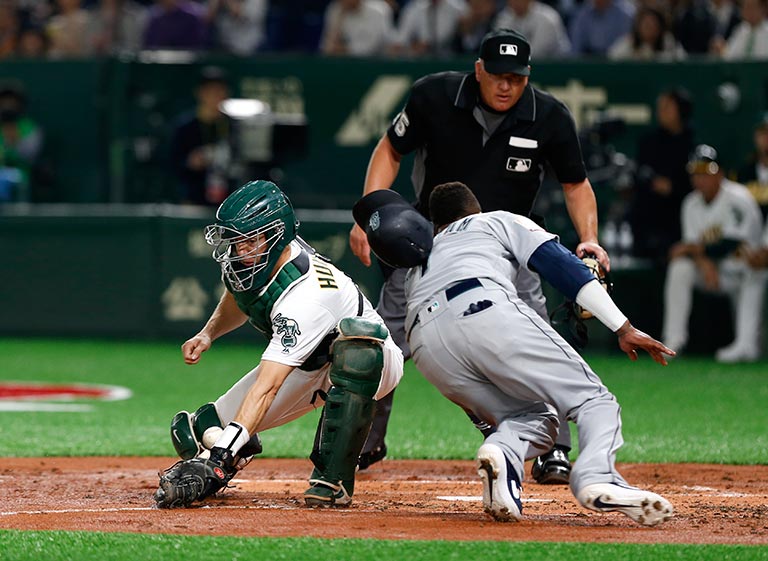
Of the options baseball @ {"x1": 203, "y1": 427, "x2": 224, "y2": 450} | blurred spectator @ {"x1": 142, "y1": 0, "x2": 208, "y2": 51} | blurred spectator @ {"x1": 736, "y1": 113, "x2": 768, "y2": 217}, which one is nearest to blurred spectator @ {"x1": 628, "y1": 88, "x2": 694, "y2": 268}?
blurred spectator @ {"x1": 736, "y1": 113, "x2": 768, "y2": 217}

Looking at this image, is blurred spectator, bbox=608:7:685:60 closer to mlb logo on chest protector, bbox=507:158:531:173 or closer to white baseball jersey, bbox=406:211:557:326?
mlb logo on chest protector, bbox=507:158:531:173

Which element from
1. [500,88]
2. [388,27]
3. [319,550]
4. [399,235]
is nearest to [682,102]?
[388,27]

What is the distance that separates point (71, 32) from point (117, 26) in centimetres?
52

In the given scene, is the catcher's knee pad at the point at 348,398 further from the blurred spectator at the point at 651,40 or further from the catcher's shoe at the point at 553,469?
the blurred spectator at the point at 651,40

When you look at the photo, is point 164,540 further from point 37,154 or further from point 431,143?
point 37,154

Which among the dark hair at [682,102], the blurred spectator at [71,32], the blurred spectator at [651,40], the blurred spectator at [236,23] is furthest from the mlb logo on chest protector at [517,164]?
the blurred spectator at [71,32]

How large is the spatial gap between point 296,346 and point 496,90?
1.79 meters

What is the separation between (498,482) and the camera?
4.88m

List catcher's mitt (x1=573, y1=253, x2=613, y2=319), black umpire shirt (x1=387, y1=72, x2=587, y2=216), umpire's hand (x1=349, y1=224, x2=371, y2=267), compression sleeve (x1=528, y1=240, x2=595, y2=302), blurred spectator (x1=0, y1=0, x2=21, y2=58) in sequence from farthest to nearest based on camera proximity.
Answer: blurred spectator (x1=0, y1=0, x2=21, y2=58), black umpire shirt (x1=387, y1=72, x2=587, y2=216), umpire's hand (x1=349, y1=224, x2=371, y2=267), catcher's mitt (x1=573, y1=253, x2=613, y2=319), compression sleeve (x1=528, y1=240, x2=595, y2=302)

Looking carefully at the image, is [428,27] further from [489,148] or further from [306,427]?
[489,148]

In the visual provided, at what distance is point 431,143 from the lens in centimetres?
662

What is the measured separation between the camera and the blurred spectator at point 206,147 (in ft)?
41.5

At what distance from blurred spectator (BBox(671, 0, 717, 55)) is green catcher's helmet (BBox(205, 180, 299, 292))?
26.7 ft

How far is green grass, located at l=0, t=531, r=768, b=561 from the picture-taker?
426 centimetres
